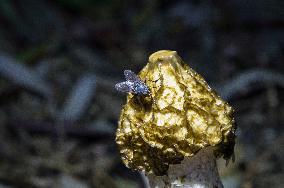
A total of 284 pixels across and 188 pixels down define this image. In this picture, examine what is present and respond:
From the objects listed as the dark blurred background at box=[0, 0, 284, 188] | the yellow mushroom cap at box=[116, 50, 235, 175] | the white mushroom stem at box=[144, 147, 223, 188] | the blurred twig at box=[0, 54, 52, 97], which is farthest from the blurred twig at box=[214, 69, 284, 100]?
the yellow mushroom cap at box=[116, 50, 235, 175]

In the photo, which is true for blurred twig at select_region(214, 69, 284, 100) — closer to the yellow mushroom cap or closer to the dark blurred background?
the dark blurred background

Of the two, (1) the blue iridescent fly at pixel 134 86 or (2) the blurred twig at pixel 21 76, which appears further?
(2) the blurred twig at pixel 21 76

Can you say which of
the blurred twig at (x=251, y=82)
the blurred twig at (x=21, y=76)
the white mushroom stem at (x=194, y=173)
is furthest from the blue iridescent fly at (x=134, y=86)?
the blurred twig at (x=21, y=76)

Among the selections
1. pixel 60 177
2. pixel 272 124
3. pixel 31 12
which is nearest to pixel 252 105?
pixel 272 124

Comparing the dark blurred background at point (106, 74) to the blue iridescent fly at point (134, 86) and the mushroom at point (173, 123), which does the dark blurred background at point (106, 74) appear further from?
the blue iridescent fly at point (134, 86)

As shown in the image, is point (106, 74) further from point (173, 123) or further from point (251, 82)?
point (173, 123)

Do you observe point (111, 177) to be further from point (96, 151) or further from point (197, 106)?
point (197, 106)
